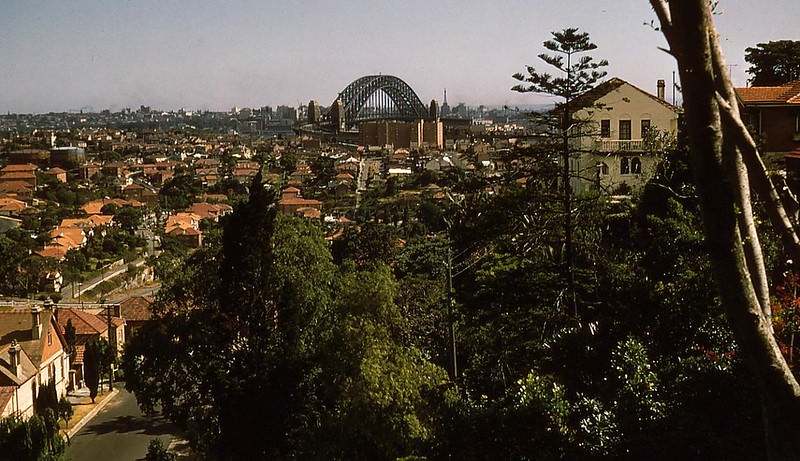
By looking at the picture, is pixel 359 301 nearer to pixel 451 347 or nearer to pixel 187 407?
pixel 451 347

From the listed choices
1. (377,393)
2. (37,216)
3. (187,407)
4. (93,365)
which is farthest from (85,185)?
(377,393)

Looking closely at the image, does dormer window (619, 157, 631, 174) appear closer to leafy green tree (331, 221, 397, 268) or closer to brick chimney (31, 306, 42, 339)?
leafy green tree (331, 221, 397, 268)

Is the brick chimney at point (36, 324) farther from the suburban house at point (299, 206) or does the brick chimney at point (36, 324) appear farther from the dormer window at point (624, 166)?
the suburban house at point (299, 206)

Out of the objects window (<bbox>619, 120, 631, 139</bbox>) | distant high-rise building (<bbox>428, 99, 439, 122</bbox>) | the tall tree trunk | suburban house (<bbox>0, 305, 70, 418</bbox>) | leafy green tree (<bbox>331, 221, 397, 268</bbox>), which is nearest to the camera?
the tall tree trunk

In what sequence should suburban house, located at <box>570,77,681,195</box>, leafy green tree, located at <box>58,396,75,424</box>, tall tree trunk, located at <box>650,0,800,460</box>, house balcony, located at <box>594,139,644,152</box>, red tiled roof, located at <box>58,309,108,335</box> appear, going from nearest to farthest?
1. tall tree trunk, located at <box>650,0,800,460</box>
2. house balcony, located at <box>594,139,644,152</box>
3. suburban house, located at <box>570,77,681,195</box>
4. leafy green tree, located at <box>58,396,75,424</box>
5. red tiled roof, located at <box>58,309,108,335</box>

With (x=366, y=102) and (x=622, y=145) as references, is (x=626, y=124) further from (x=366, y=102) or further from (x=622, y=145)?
(x=366, y=102)

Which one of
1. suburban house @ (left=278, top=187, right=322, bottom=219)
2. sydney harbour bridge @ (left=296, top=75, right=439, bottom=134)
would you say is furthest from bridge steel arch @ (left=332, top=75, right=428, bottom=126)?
suburban house @ (left=278, top=187, right=322, bottom=219)
